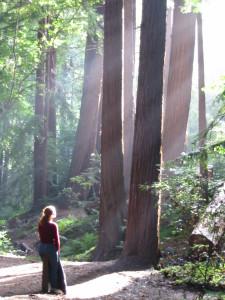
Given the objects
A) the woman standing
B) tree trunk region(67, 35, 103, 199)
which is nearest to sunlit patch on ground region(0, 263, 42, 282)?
the woman standing

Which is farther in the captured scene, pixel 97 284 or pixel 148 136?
pixel 148 136

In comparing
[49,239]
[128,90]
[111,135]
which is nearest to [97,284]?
[49,239]

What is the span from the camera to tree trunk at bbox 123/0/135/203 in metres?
18.6

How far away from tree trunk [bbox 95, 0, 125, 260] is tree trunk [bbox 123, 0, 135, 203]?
6.41m

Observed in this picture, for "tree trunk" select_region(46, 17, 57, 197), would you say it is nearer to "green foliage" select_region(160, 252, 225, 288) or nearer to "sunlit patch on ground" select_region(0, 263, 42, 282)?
"sunlit patch on ground" select_region(0, 263, 42, 282)

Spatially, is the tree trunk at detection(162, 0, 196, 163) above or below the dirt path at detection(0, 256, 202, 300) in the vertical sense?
above

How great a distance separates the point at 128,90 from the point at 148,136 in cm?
1017

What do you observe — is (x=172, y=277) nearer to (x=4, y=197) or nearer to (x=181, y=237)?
(x=181, y=237)

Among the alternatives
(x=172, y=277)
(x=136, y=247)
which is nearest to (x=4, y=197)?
(x=136, y=247)

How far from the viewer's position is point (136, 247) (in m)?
9.51

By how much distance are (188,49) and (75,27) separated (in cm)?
696

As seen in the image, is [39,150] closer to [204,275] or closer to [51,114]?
[51,114]

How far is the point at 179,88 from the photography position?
623 inches

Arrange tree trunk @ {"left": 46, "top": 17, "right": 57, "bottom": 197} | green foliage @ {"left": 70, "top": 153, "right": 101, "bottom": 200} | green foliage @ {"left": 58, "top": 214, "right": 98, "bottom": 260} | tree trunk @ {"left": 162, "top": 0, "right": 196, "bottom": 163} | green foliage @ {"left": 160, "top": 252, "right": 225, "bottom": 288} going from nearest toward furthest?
1. green foliage @ {"left": 160, "top": 252, "right": 225, "bottom": 288}
2. green foliage @ {"left": 58, "top": 214, "right": 98, "bottom": 260}
3. green foliage @ {"left": 70, "top": 153, "right": 101, "bottom": 200}
4. tree trunk @ {"left": 162, "top": 0, "right": 196, "bottom": 163}
5. tree trunk @ {"left": 46, "top": 17, "right": 57, "bottom": 197}
